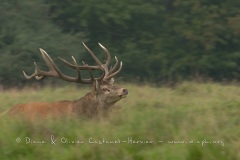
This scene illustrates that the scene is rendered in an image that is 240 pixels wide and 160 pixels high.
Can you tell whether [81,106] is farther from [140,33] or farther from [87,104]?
[140,33]

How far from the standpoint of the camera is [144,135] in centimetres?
804

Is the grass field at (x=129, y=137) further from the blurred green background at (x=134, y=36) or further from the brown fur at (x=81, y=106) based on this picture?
the blurred green background at (x=134, y=36)

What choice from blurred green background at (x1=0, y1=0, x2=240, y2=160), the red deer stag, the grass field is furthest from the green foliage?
the grass field

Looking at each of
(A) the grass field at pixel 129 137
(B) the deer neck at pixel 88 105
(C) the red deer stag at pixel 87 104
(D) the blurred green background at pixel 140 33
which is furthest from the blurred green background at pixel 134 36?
(A) the grass field at pixel 129 137

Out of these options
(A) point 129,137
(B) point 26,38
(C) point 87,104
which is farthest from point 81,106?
(B) point 26,38

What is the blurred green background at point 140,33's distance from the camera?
88.1 feet

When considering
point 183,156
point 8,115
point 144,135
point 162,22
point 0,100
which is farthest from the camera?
point 162,22

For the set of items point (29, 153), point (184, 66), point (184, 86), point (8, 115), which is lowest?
Answer: point (184, 66)

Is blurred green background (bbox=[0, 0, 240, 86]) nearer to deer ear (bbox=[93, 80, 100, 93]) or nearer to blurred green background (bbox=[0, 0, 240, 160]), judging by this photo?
blurred green background (bbox=[0, 0, 240, 160])

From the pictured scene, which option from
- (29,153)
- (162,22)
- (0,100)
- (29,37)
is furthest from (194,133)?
(162,22)

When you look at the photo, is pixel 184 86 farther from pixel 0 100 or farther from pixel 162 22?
pixel 162 22

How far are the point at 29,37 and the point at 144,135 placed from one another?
18.8m

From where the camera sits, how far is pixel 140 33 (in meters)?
29.4

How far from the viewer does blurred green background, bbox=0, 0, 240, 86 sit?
88.1ft
